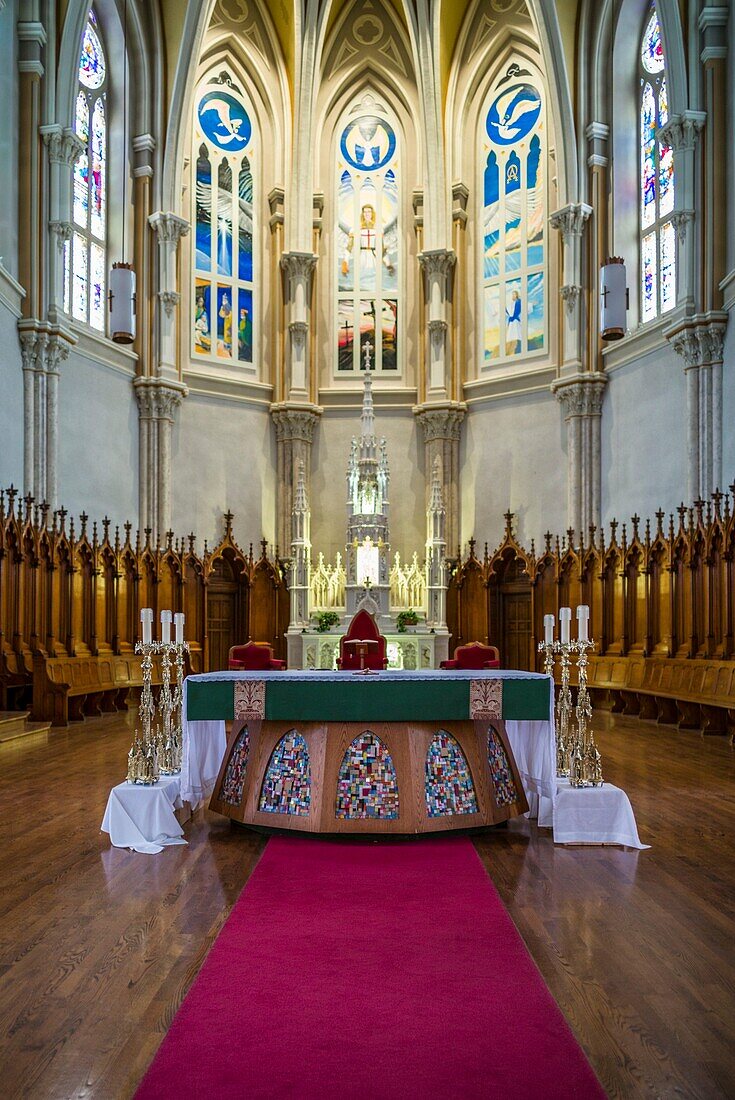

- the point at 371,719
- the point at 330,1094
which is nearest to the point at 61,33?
the point at 371,719

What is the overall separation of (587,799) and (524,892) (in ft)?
4.66

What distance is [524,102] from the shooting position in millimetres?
22000

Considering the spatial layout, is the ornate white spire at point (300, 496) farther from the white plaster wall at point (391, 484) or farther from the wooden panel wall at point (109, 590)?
the wooden panel wall at point (109, 590)

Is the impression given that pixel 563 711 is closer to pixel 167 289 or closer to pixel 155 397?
pixel 155 397

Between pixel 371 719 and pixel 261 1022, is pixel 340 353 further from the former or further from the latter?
pixel 261 1022

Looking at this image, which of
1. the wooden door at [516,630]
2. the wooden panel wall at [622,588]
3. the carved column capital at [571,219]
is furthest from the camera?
the carved column capital at [571,219]

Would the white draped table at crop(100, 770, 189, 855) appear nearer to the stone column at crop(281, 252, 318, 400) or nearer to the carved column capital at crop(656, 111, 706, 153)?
the carved column capital at crop(656, 111, 706, 153)

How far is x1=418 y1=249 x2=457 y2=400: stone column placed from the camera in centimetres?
2197

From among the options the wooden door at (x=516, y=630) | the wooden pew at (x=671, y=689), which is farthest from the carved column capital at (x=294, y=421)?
the wooden pew at (x=671, y=689)

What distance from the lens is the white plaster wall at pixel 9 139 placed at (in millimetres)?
16281

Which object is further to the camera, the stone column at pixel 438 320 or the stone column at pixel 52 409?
the stone column at pixel 438 320

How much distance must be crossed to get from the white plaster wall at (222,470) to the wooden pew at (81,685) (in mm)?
4530

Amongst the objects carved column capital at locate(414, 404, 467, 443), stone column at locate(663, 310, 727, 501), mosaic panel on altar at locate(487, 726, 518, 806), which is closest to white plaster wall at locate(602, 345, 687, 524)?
stone column at locate(663, 310, 727, 501)

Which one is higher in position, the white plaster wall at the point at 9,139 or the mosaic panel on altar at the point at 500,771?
the white plaster wall at the point at 9,139
